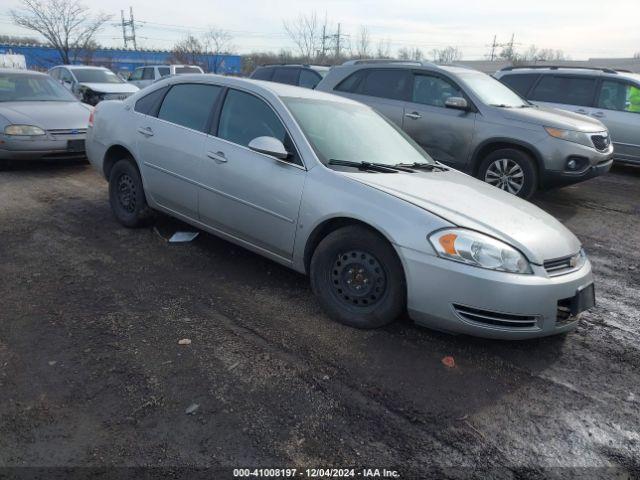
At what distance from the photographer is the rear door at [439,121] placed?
23.7 ft

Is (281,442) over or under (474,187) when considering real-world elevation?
under

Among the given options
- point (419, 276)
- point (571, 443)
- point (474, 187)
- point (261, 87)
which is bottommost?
point (571, 443)

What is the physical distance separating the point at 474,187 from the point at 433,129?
3.68m

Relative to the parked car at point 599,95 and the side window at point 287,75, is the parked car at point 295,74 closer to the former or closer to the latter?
the side window at point 287,75

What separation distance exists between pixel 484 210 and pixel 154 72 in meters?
18.3

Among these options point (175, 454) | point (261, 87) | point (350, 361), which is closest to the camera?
point (175, 454)

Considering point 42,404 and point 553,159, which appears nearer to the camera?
point 42,404

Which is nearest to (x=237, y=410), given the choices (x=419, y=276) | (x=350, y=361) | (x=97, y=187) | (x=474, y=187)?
(x=350, y=361)

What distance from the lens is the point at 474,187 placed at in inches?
158

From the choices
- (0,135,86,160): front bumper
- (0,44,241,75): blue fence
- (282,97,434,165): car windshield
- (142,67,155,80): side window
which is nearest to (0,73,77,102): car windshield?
(0,135,86,160): front bumper

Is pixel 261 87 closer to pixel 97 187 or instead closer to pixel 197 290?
pixel 197 290

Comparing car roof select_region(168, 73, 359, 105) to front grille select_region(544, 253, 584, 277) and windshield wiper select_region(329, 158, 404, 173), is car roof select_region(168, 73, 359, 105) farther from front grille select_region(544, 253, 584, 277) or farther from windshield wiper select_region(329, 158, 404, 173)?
front grille select_region(544, 253, 584, 277)

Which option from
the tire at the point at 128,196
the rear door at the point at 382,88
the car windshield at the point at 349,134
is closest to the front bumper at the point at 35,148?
the tire at the point at 128,196

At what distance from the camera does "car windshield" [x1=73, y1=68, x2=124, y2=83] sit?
1486 cm
